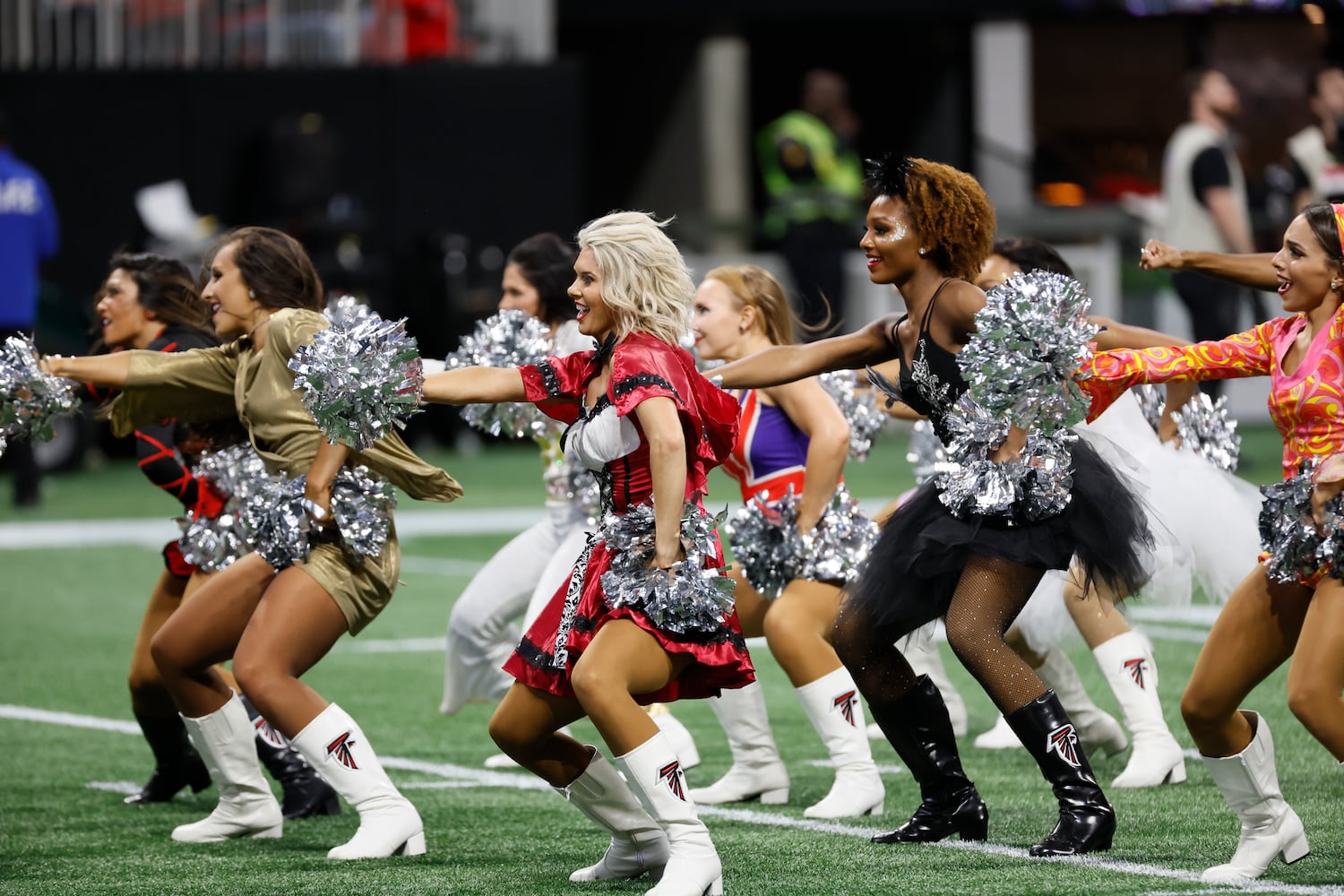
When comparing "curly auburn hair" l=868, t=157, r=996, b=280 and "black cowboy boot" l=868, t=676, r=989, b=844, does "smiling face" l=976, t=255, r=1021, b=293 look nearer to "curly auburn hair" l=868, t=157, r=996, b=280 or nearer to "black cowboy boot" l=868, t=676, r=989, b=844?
"curly auburn hair" l=868, t=157, r=996, b=280

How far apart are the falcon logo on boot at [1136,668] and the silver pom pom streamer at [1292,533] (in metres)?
1.96

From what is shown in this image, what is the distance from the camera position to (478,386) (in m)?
5.57

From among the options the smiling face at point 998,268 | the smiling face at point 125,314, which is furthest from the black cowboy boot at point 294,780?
the smiling face at point 998,268

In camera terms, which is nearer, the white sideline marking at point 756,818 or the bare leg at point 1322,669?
the bare leg at point 1322,669

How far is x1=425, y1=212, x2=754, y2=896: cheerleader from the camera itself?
5.18 meters

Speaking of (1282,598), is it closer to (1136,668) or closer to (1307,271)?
(1307,271)

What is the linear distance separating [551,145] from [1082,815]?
15.6 metres

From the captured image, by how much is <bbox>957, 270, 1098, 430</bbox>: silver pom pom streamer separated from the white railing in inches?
596

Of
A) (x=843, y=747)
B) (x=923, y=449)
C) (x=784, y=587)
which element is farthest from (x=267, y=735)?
(x=923, y=449)

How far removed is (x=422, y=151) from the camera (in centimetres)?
2019

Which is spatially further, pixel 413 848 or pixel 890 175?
pixel 413 848

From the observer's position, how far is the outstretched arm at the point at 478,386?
5555mm

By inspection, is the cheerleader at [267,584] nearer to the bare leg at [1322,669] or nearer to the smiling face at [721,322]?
the smiling face at [721,322]

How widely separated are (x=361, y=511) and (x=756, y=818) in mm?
1508
